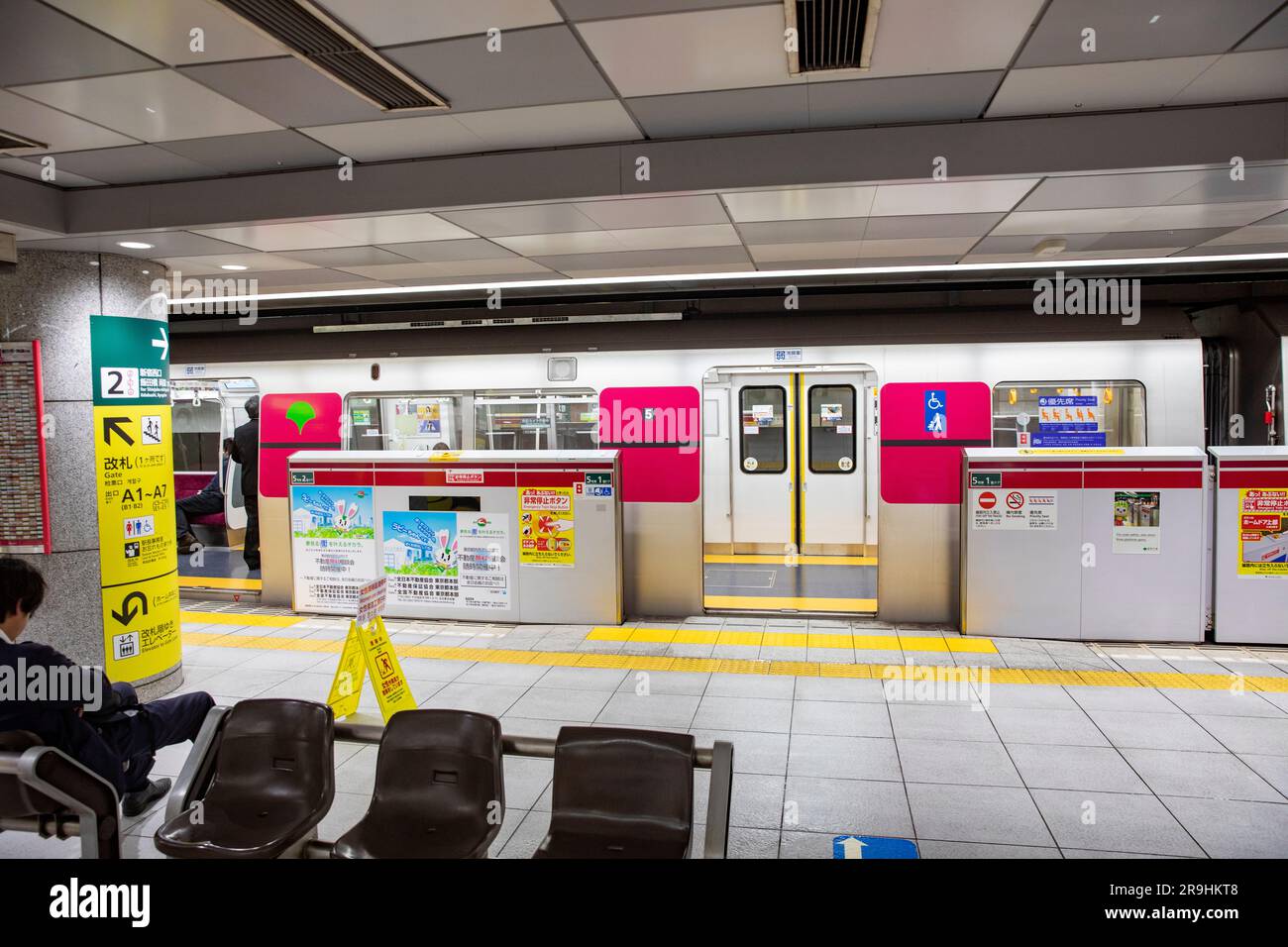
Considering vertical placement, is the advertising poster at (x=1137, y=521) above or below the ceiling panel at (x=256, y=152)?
below

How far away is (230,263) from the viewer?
5.76 metres

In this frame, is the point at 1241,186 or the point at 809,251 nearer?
the point at 1241,186

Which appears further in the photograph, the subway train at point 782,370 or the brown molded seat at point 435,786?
the subway train at point 782,370

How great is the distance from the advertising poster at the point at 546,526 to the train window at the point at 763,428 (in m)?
2.96

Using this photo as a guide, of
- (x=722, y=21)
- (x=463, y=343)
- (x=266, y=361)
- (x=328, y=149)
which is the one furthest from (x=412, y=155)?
(x=266, y=361)

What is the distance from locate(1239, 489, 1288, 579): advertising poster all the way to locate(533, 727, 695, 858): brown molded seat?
554cm

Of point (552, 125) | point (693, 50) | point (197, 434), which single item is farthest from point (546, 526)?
point (197, 434)

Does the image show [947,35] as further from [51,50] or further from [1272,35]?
[51,50]

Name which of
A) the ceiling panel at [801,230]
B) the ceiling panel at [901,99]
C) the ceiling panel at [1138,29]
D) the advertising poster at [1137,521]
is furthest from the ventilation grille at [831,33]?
the advertising poster at [1137,521]

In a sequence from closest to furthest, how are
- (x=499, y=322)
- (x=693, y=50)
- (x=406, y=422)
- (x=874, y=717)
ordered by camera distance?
(x=693, y=50) → (x=874, y=717) → (x=499, y=322) → (x=406, y=422)

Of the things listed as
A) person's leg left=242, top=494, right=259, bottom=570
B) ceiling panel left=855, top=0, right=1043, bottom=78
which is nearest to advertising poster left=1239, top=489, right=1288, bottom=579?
ceiling panel left=855, top=0, right=1043, bottom=78

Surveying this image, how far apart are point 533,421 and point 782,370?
7.85ft

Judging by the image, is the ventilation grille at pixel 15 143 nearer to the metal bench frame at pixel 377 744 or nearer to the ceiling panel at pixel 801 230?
the metal bench frame at pixel 377 744

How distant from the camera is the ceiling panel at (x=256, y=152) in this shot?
3904mm
